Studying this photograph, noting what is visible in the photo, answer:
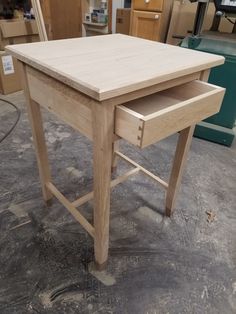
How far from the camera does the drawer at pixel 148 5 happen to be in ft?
6.51

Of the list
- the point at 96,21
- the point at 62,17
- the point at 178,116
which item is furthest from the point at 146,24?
the point at 178,116

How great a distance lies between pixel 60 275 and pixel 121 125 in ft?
2.27

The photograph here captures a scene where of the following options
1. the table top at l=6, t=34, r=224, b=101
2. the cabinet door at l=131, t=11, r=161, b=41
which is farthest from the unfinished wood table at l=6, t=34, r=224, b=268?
the cabinet door at l=131, t=11, r=161, b=41

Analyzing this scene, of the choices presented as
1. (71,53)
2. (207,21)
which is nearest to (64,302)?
(71,53)

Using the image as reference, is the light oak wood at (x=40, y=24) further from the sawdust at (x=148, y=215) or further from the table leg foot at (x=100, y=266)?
the table leg foot at (x=100, y=266)

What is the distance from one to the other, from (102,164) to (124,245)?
567 millimetres

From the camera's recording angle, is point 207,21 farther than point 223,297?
Yes

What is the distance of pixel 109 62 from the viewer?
0.72 metres

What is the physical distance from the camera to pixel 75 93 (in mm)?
663

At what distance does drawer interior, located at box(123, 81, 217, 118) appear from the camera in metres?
0.80

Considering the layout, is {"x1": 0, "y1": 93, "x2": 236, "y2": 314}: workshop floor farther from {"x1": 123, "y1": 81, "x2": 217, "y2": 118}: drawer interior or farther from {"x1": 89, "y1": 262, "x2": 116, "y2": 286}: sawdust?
{"x1": 123, "y1": 81, "x2": 217, "y2": 118}: drawer interior

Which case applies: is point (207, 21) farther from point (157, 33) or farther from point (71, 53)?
point (71, 53)

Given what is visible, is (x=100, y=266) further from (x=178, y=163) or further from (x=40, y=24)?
(x=40, y=24)

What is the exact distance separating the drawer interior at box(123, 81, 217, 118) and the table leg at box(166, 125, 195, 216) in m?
0.13
